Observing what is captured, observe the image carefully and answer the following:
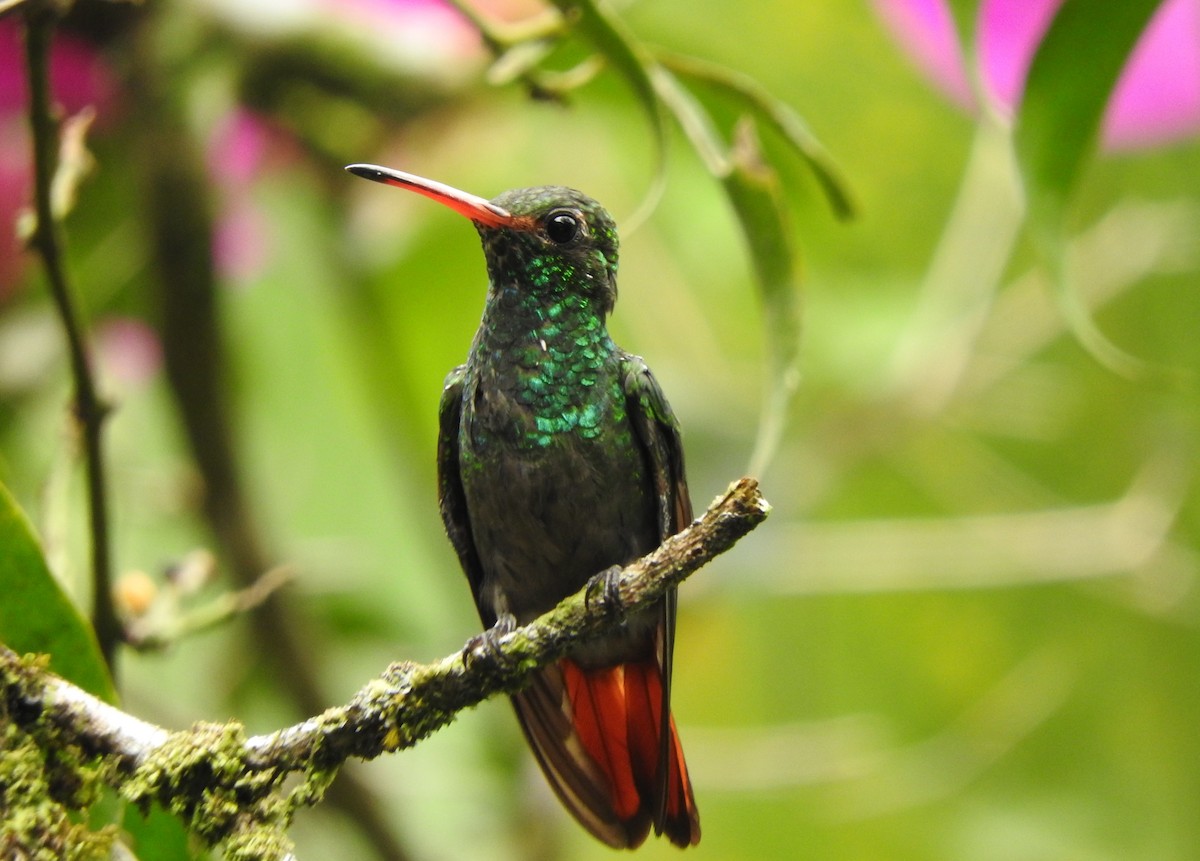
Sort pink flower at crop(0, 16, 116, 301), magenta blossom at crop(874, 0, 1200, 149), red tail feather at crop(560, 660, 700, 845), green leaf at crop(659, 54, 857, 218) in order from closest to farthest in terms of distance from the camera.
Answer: red tail feather at crop(560, 660, 700, 845) < green leaf at crop(659, 54, 857, 218) < magenta blossom at crop(874, 0, 1200, 149) < pink flower at crop(0, 16, 116, 301)

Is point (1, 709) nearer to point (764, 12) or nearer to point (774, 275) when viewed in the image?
point (774, 275)

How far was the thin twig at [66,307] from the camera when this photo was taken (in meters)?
0.61

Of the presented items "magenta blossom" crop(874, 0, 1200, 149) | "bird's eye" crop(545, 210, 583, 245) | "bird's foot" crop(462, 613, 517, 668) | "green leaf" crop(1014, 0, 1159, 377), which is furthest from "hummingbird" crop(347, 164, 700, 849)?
"magenta blossom" crop(874, 0, 1200, 149)

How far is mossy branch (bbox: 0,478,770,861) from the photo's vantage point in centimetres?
45

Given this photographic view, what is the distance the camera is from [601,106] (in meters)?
1.25

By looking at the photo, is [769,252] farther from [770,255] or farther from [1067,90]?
[1067,90]

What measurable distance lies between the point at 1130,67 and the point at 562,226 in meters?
0.55

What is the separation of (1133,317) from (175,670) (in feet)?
5.22

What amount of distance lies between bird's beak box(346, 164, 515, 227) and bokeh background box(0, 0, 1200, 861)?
27 centimetres

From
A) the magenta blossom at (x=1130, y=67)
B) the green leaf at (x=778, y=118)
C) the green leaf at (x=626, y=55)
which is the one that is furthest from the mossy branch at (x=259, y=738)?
the magenta blossom at (x=1130, y=67)

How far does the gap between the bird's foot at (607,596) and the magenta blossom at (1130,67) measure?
589 mm

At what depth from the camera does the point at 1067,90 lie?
0.67 metres

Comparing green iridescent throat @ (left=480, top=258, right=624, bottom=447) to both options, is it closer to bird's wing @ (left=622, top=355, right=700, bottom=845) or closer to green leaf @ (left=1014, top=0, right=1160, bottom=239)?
bird's wing @ (left=622, top=355, right=700, bottom=845)

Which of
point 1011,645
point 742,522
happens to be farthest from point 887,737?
point 742,522
